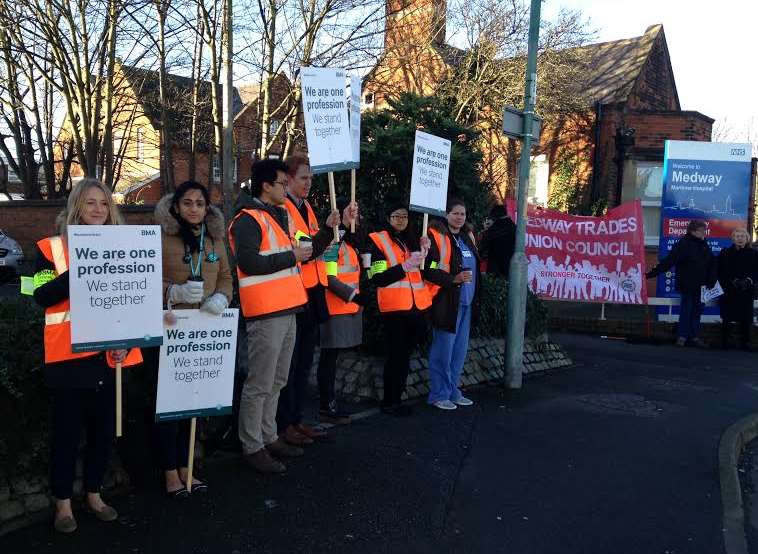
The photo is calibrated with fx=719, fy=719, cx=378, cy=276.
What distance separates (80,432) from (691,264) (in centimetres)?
973

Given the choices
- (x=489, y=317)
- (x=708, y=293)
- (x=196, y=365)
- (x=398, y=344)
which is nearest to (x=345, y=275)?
(x=398, y=344)

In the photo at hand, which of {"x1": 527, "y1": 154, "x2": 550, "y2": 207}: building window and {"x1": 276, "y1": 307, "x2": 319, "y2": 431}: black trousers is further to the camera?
{"x1": 527, "y1": 154, "x2": 550, "y2": 207}: building window

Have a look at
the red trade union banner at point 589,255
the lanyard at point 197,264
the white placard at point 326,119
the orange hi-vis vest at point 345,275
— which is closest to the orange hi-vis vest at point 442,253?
the orange hi-vis vest at point 345,275

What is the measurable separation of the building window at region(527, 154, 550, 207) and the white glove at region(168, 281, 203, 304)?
17.0m

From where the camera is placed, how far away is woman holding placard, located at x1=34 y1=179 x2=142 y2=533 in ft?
11.8

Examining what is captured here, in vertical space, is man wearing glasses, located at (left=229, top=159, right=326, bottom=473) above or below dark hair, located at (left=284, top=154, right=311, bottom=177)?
below

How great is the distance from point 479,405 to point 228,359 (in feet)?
10.5

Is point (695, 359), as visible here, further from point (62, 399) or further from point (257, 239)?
point (62, 399)

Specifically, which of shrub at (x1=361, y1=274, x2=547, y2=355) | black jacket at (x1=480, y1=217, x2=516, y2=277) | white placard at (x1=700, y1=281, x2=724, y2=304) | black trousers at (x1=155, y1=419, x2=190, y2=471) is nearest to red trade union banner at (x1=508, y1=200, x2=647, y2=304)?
white placard at (x1=700, y1=281, x2=724, y2=304)

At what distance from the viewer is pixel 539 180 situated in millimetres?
20391

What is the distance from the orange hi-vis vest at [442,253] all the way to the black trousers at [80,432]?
3113 millimetres

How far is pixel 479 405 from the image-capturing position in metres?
6.82

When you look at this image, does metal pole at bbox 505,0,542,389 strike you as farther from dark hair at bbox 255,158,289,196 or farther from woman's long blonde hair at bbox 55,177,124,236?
woman's long blonde hair at bbox 55,177,124,236

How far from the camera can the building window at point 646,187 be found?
17.0m
